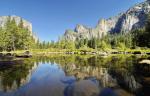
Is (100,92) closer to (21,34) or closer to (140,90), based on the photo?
(140,90)

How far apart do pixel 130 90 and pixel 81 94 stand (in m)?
4.17

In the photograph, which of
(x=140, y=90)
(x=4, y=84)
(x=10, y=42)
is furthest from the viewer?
(x=10, y=42)

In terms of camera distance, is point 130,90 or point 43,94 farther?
point 130,90

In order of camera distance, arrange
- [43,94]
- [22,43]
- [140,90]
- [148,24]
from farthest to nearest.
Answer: [22,43] < [148,24] < [140,90] < [43,94]

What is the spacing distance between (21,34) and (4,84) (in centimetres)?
10724

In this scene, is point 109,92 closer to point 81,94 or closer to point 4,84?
point 81,94

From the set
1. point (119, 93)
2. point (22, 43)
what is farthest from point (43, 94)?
point (22, 43)

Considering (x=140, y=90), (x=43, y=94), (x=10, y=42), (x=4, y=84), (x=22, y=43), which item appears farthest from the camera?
(x=22, y=43)

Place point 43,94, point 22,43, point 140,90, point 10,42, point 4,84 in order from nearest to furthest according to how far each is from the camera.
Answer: point 43,94
point 140,90
point 4,84
point 10,42
point 22,43

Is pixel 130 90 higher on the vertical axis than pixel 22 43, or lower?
lower

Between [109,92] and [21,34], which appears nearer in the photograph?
[109,92]

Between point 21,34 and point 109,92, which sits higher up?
point 21,34

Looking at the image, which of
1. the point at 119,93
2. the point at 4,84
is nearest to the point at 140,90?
the point at 119,93

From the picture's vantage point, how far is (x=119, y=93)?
1612 centimetres
